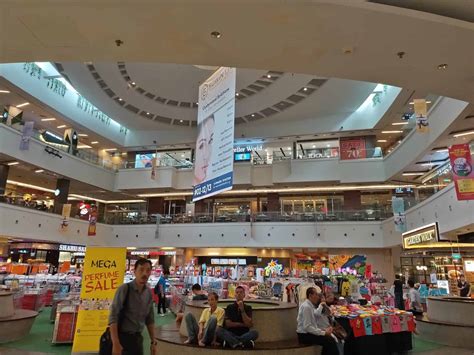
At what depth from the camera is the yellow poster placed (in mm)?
6328

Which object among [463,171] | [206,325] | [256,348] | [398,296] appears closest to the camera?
[256,348]

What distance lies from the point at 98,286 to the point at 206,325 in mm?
2417

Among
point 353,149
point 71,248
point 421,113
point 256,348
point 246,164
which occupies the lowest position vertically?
point 256,348

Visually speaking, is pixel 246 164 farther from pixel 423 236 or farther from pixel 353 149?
pixel 423 236

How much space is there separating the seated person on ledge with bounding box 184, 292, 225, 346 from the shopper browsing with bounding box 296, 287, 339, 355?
1.22 metres

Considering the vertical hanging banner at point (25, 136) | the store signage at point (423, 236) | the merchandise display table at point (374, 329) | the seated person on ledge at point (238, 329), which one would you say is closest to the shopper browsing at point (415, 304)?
the store signage at point (423, 236)

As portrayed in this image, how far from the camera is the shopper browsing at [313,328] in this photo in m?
5.07

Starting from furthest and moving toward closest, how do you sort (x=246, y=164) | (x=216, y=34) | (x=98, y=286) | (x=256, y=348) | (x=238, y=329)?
(x=246, y=164), (x=98, y=286), (x=238, y=329), (x=216, y=34), (x=256, y=348)

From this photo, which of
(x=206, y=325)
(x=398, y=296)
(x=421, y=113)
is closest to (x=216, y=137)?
(x=206, y=325)

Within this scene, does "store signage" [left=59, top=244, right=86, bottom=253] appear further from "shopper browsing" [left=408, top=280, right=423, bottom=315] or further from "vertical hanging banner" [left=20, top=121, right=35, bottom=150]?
"shopper browsing" [left=408, top=280, right=423, bottom=315]

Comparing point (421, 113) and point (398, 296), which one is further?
point (398, 296)

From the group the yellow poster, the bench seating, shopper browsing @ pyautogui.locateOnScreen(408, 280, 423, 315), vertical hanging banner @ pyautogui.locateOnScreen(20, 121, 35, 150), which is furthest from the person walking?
vertical hanging banner @ pyautogui.locateOnScreen(20, 121, 35, 150)

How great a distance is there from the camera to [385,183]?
2275 centimetres

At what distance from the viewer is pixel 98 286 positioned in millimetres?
6410
